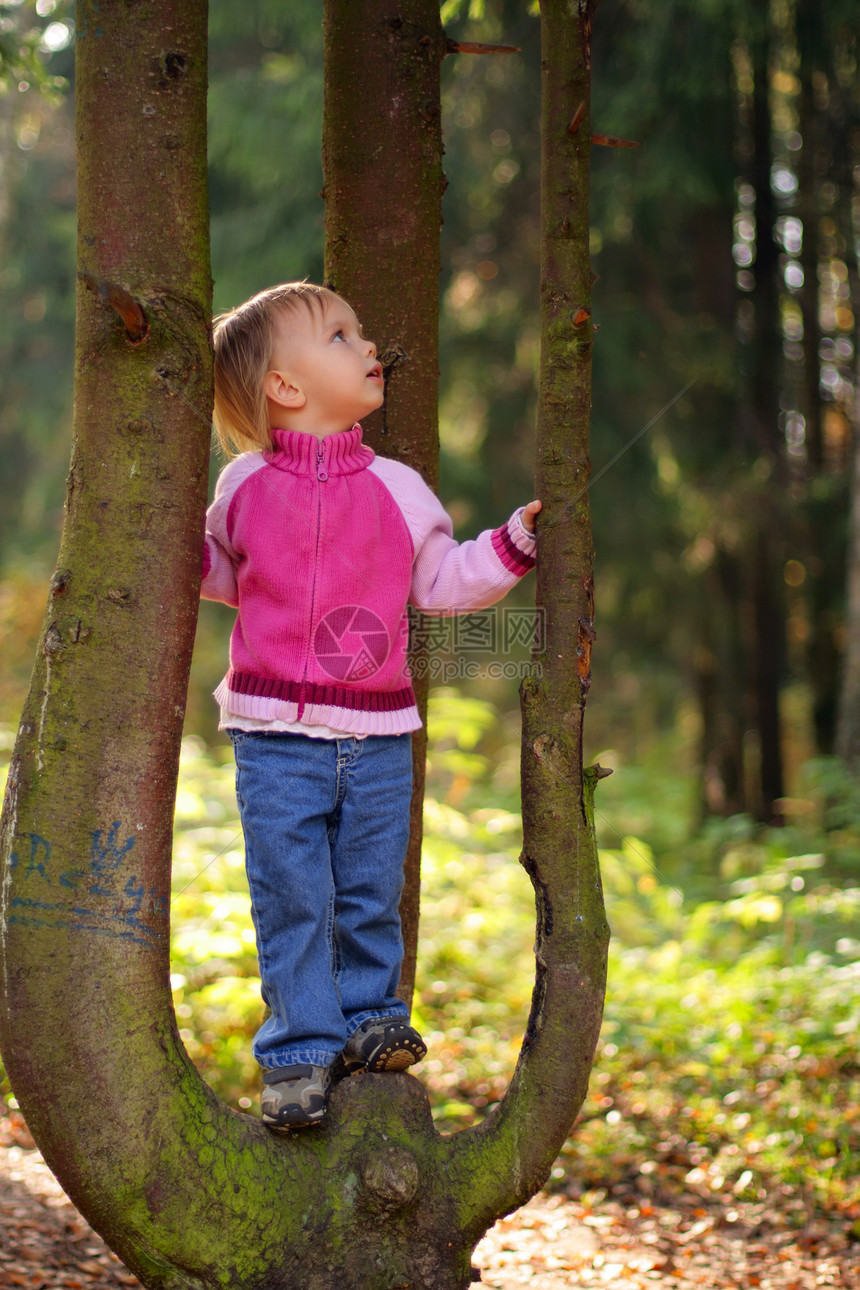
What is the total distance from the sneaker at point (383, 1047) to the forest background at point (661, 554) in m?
1.57

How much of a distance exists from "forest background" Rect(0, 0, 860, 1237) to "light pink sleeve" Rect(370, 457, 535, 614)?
6.21 feet

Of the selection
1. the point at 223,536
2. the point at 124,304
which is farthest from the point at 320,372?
the point at 124,304

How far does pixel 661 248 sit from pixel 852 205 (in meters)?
1.54

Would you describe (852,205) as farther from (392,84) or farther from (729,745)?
(392,84)

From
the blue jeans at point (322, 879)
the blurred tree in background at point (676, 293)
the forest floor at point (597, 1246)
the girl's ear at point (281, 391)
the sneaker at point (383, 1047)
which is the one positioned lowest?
the forest floor at point (597, 1246)

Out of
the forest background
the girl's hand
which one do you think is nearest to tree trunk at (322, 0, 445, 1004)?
the girl's hand

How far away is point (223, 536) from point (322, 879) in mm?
787

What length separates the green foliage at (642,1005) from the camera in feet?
11.4

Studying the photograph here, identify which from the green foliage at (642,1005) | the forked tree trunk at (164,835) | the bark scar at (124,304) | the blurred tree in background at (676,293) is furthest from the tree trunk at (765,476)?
the bark scar at (124,304)

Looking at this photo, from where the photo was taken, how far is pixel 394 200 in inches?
99.8

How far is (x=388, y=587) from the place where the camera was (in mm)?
2244

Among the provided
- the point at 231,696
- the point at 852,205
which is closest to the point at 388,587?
the point at 231,696

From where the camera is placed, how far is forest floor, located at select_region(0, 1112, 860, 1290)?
2.63 meters

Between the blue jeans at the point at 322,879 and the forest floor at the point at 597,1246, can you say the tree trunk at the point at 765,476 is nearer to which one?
the forest floor at the point at 597,1246
